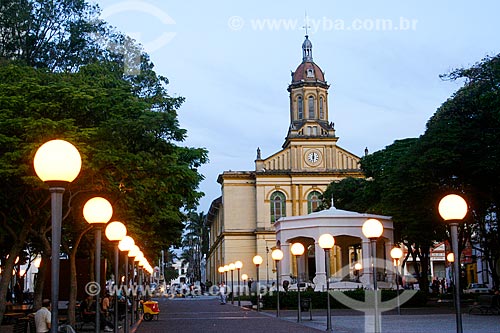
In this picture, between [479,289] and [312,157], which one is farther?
[312,157]

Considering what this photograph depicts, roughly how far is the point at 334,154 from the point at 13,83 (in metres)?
62.1

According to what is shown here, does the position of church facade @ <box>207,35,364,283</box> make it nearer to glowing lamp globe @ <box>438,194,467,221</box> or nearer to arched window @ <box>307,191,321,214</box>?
arched window @ <box>307,191,321,214</box>

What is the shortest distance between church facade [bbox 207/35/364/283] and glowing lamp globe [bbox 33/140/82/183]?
69.6 metres

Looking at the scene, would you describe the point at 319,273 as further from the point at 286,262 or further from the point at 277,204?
the point at 277,204

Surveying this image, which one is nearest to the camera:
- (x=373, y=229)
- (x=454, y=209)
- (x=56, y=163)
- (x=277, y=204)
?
(x=56, y=163)

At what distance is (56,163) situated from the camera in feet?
25.7

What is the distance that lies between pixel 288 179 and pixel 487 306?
165 feet

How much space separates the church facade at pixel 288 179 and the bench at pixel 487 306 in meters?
47.7

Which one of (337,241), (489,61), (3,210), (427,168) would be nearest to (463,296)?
(337,241)

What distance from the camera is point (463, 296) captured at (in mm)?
43562

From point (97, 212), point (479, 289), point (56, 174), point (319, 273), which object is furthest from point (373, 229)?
point (479, 289)

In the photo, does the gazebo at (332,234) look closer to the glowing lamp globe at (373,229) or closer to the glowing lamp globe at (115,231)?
the glowing lamp globe at (373,229)

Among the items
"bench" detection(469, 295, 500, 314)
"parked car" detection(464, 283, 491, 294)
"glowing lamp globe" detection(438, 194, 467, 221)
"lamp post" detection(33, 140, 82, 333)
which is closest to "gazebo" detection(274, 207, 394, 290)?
"parked car" detection(464, 283, 491, 294)

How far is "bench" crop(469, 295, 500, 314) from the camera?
94.1ft
